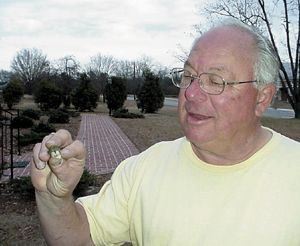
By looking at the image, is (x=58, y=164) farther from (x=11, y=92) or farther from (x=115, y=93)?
(x=11, y=92)

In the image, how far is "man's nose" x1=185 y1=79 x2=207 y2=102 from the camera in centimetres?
154

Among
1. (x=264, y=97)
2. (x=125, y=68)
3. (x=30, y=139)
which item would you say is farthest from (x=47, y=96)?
(x=125, y=68)

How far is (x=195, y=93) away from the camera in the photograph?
5.05 feet

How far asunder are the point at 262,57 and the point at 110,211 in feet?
2.58

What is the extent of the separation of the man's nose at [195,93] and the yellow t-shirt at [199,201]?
0.24 m

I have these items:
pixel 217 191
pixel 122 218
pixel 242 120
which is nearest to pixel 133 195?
pixel 122 218

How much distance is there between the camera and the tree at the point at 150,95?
88.6 feet

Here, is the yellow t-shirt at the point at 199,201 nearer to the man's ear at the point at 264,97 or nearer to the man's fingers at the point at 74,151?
the man's ear at the point at 264,97

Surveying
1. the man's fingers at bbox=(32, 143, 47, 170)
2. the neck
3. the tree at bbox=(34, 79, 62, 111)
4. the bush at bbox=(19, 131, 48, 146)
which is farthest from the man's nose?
the tree at bbox=(34, 79, 62, 111)

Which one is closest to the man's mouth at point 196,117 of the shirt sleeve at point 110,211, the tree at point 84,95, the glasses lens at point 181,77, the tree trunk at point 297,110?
the glasses lens at point 181,77

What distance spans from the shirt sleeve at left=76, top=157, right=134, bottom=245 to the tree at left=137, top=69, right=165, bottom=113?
25172 mm

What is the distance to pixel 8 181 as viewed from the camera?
7227mm

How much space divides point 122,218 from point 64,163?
382 mm

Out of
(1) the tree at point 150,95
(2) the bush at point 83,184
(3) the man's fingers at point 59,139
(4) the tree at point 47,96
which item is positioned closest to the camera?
(3) the man's fingers at point 59,139
